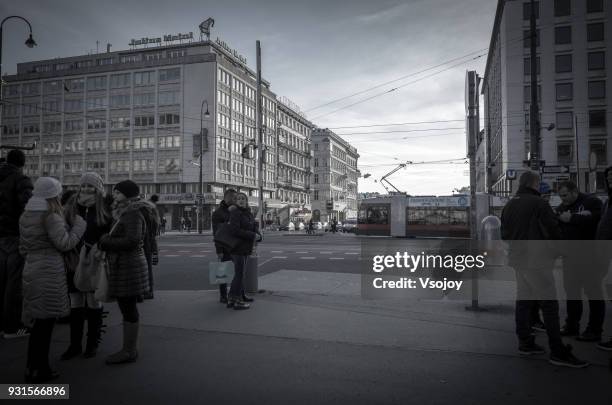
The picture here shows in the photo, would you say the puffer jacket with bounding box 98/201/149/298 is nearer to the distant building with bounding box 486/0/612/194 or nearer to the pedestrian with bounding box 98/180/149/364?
the pedestrian with bounding box 98/180/149/364

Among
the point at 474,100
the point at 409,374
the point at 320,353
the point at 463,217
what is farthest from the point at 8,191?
the point at 463,217

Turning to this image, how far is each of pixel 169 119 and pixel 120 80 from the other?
9.60 meters

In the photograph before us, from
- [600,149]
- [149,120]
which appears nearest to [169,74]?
[149,120]

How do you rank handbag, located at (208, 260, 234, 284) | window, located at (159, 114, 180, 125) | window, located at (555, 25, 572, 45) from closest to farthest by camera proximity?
handbag, located at (208, 260, 234, 284), window, located at (555, 25, 572, 45), window, located at (159, 114, 180, 125)

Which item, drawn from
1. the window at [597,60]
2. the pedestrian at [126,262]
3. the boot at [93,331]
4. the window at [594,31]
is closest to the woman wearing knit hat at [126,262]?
the pedestrian at [126,262]

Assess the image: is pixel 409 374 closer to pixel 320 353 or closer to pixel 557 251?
pixel 320 353

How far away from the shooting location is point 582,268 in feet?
17.0

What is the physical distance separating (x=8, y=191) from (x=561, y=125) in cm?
5371

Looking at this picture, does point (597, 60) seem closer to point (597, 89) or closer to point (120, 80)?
point (597, 89)

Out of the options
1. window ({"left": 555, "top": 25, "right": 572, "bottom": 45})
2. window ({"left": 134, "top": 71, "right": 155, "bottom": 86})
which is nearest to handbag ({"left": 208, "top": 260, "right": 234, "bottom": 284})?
window ({"left": 555, "top": 25, "right": 572, "bottom": 45})

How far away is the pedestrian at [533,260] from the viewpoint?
14.3 ft

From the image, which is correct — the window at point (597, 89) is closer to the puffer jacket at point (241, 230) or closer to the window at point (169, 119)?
the window at point (169, 119)

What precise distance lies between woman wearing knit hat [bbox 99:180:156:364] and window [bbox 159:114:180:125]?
2149 inches

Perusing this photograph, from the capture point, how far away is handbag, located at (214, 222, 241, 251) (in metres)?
7.11
